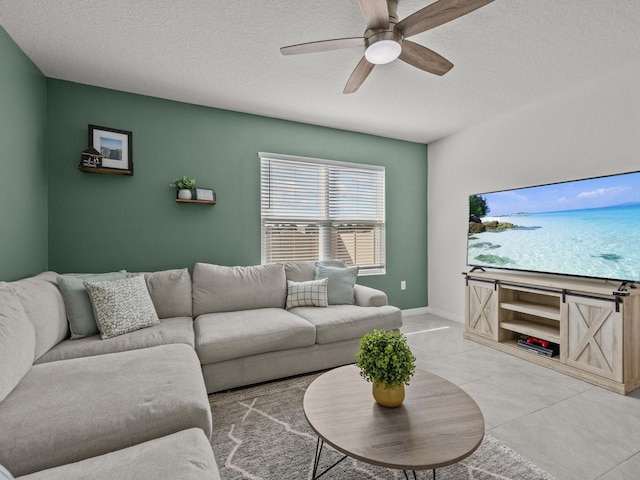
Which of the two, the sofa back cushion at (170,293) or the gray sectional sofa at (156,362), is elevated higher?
the sofa back cushion at (170,293)

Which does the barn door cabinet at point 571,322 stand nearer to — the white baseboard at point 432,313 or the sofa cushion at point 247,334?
the white baseboard at point 432,313

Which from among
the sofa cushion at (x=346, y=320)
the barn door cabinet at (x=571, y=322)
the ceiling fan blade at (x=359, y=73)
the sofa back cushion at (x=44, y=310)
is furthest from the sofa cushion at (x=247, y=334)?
the barn door cabinet at (x=571, y=322)

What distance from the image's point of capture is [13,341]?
1490 mm

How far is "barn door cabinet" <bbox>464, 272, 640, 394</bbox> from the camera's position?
2.31 meters

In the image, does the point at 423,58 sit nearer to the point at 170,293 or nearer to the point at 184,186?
the point at 184,186

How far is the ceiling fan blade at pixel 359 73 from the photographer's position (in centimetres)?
205

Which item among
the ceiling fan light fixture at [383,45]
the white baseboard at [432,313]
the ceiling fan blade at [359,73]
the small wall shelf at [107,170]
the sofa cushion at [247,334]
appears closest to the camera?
the ceiling fan light fixture at [383,45]

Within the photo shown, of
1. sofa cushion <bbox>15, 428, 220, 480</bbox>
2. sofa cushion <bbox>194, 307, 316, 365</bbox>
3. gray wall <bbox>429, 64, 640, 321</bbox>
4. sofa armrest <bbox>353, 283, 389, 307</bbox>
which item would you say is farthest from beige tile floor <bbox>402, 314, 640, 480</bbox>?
sofa cushion <bbox>15, 428, 220, 480</bbox>

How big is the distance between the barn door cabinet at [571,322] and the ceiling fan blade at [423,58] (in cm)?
212

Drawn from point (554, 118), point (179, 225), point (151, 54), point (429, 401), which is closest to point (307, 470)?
point (429, 401)

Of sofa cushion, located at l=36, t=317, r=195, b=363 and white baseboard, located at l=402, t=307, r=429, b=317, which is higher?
sofa cushion, located at l=36, t=317, r=195, b=363

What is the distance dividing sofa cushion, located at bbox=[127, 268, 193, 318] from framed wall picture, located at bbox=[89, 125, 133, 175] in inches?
42.6

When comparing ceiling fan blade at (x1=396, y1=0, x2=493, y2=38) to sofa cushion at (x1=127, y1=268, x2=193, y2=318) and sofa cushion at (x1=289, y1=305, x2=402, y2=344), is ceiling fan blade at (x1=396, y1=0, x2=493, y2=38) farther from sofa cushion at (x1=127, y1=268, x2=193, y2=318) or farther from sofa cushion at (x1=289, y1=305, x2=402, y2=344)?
sofa cushion at (x1=127, y1=268, x2=193, y2=318)

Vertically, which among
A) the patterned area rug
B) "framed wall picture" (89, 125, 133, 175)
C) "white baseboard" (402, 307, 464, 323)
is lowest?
the patterned area rug
